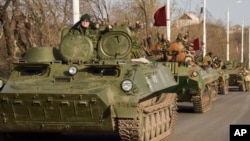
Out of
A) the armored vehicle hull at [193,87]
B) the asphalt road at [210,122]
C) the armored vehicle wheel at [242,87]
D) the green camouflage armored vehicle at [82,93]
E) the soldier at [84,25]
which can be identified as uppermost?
the soldier at [84,25]

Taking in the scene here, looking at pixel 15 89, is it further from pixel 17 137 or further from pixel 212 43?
pixel 212 43

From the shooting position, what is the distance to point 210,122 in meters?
16.0

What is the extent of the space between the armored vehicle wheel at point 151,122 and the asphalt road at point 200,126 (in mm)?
341

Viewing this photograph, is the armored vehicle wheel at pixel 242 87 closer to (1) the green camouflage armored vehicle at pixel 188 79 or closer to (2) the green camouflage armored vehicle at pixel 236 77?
(2) the green camouflage armored vehicle at pixel 236 77

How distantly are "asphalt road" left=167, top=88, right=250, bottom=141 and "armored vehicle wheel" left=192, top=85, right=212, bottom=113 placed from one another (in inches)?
8.5

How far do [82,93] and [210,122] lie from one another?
21.5 ft

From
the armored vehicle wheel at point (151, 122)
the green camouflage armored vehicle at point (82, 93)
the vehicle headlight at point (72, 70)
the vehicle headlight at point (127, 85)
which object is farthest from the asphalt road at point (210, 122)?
the vehicle headlight at point (72, 70)

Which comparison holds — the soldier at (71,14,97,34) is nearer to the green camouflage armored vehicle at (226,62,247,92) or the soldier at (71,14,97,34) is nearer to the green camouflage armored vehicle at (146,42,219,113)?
the green camouflage armored vehicle at (146,42,219,113)

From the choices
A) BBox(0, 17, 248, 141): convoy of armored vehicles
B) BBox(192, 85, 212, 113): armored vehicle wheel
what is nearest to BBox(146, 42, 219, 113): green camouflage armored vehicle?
BBox(192, 85, 212, 113): armored vehicle wheel

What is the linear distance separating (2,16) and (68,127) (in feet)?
35.0

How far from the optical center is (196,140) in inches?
485

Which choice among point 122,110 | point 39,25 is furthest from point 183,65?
point 122,110

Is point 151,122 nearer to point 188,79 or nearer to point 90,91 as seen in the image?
point 90,91

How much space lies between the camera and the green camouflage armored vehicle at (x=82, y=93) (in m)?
10.2
